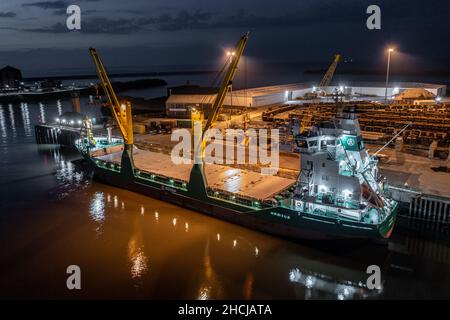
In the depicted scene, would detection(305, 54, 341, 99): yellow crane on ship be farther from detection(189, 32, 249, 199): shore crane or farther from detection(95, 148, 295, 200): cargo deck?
detection(189, 32, 249, 199): shore crane

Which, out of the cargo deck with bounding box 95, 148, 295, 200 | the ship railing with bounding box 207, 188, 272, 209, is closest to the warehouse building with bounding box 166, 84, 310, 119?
the cargo deck with bounding box 95, 148, 295, 200

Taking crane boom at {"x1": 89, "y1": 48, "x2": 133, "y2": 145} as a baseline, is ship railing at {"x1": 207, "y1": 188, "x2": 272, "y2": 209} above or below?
below

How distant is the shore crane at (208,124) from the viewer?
20344 mm

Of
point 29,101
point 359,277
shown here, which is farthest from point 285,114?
point 29,101

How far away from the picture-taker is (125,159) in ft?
87.5

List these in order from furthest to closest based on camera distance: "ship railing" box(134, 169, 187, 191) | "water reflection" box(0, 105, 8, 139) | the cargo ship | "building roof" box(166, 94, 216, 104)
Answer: "water reflection" box(0, 105, 8, 139) → "building roof" box(166, 94, 216, 104) → "ship railing" box(134, 169, 187, 191) → the cargo ship

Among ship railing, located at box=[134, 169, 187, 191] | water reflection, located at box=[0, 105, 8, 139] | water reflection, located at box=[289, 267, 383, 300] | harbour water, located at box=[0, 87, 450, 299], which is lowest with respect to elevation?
water reflection, located at box=[289, 267, 383, 300]

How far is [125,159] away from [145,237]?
26.3 feet

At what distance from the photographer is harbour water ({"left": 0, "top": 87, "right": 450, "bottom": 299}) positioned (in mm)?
16172

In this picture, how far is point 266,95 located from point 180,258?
42.1m

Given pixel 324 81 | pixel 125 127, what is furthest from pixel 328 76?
pixel 125 127

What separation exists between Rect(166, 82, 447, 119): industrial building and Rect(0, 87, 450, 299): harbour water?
944 inches

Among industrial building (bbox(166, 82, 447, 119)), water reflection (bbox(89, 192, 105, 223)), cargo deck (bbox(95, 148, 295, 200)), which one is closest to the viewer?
cargo deck (bbox(95, 148, 295, 200))

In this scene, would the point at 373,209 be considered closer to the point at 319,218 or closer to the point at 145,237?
the point at 319,218
